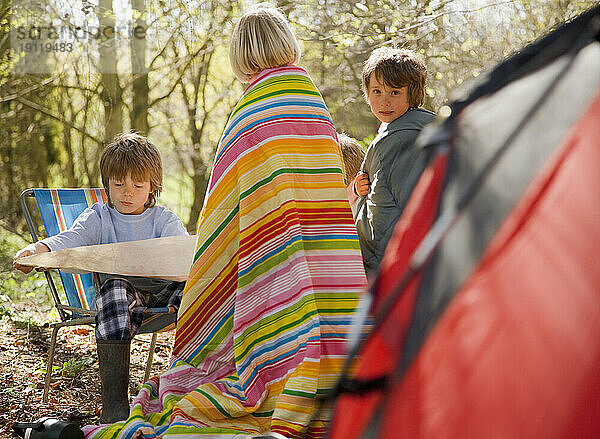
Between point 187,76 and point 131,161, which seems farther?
point 187,76

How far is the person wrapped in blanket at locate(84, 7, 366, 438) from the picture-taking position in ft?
8.61

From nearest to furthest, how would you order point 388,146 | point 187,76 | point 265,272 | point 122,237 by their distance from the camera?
point 265,272 → point 388,146 → point 122,237 → point 187,76

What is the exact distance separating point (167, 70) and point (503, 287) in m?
6.91

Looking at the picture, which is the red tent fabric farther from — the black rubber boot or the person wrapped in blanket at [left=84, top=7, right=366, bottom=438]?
the black rubber boot

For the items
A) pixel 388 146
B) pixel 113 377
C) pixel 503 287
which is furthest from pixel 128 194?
pixel 503 287

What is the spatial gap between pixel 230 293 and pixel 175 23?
502 centimetres

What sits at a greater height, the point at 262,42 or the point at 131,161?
the point at 262,42

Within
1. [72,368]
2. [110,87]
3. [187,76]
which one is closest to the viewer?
[72,368]

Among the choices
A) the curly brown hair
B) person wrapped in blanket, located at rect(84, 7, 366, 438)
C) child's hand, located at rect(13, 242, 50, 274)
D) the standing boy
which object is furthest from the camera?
the curly brown hair

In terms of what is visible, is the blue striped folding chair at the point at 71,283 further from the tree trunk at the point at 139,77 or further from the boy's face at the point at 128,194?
the tree trunk at the point at 139,77

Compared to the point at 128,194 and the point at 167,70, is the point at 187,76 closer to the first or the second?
the point at 167,70

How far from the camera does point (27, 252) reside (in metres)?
2.94

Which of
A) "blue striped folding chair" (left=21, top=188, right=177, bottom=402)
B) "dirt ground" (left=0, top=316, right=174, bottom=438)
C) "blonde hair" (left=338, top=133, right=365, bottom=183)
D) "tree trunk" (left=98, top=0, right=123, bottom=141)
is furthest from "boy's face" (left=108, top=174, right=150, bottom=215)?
"tree trunk" (left=98, top=0, right=123, bottom=141)

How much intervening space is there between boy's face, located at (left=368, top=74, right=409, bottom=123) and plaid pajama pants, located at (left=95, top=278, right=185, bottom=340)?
1.28m
